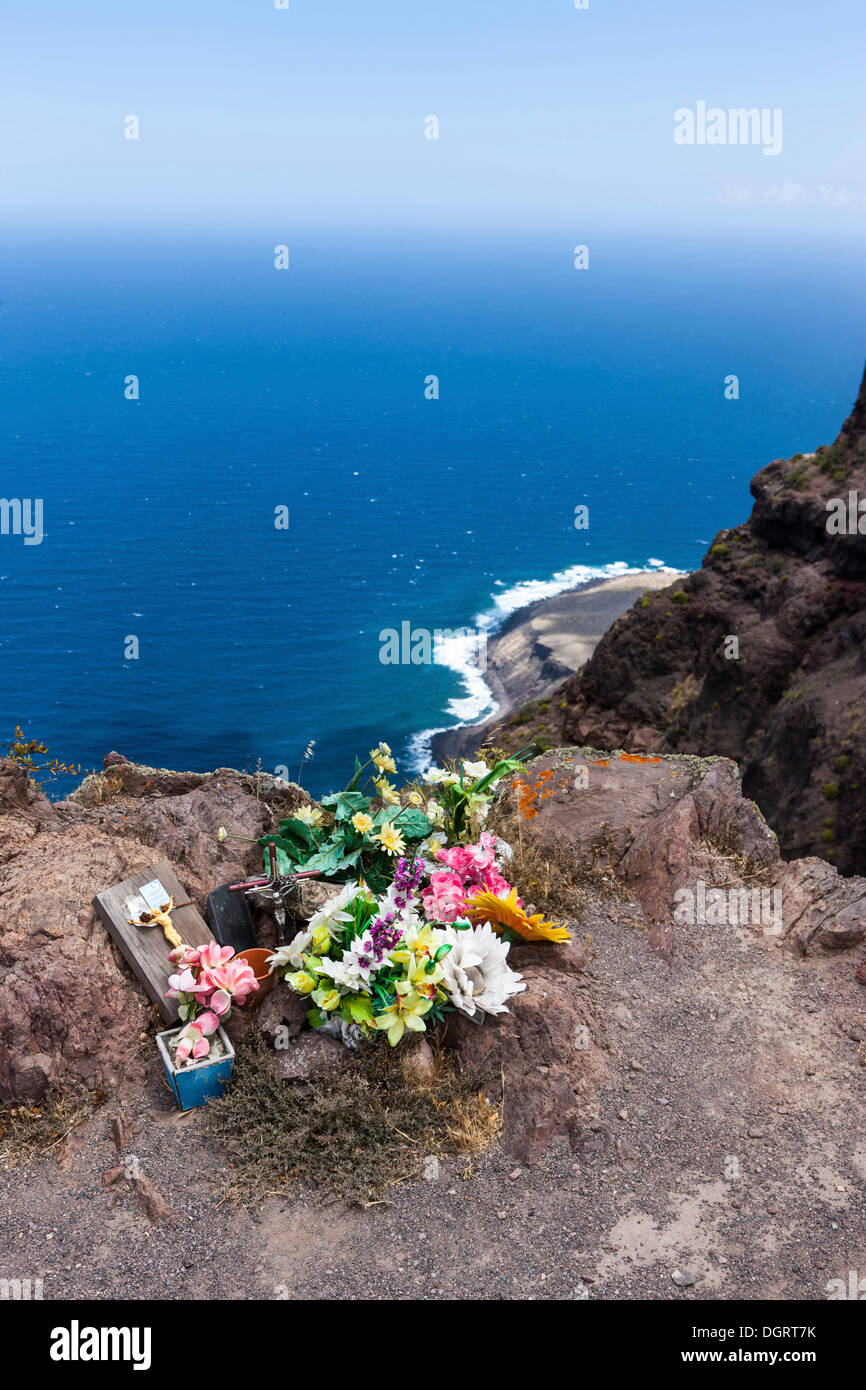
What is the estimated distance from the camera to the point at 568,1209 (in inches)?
298

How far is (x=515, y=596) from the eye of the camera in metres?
87.9

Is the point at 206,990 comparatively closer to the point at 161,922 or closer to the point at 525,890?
the point at 161,922

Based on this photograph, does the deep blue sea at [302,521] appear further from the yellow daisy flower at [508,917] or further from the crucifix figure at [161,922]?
the yellow daisy flower at [508,917]

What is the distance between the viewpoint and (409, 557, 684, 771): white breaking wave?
214 feet

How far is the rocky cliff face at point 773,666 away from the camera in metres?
30.8

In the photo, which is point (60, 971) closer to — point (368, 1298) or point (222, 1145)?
point (222, 1145)

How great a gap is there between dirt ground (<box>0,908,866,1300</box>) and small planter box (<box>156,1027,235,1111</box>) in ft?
0.56

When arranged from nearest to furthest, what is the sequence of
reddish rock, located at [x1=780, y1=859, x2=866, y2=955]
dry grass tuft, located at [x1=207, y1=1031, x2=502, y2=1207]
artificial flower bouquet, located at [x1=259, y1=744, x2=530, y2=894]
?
dry grass tuft, located at [x1=207, y1=1031, x2=502, y2=1207] → artificial flower bouquet, located at [x1=259, y1=744, x2=530, y2=894] → reddish rock, located at [x1=780, y1=859, x2=866, y2=955]

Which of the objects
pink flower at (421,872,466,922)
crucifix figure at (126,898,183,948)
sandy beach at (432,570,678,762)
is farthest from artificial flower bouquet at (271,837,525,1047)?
sandy beach at (432,570,678,762)

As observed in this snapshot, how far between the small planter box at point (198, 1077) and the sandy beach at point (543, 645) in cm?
5191

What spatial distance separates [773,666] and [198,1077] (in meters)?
34.3

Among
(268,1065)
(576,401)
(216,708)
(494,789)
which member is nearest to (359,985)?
(268,1065)

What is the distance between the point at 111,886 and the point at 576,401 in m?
181

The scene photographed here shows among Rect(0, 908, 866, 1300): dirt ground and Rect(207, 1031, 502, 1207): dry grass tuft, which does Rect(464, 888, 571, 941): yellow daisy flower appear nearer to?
Rect(0, 908, 866, 1300): dirt ground
